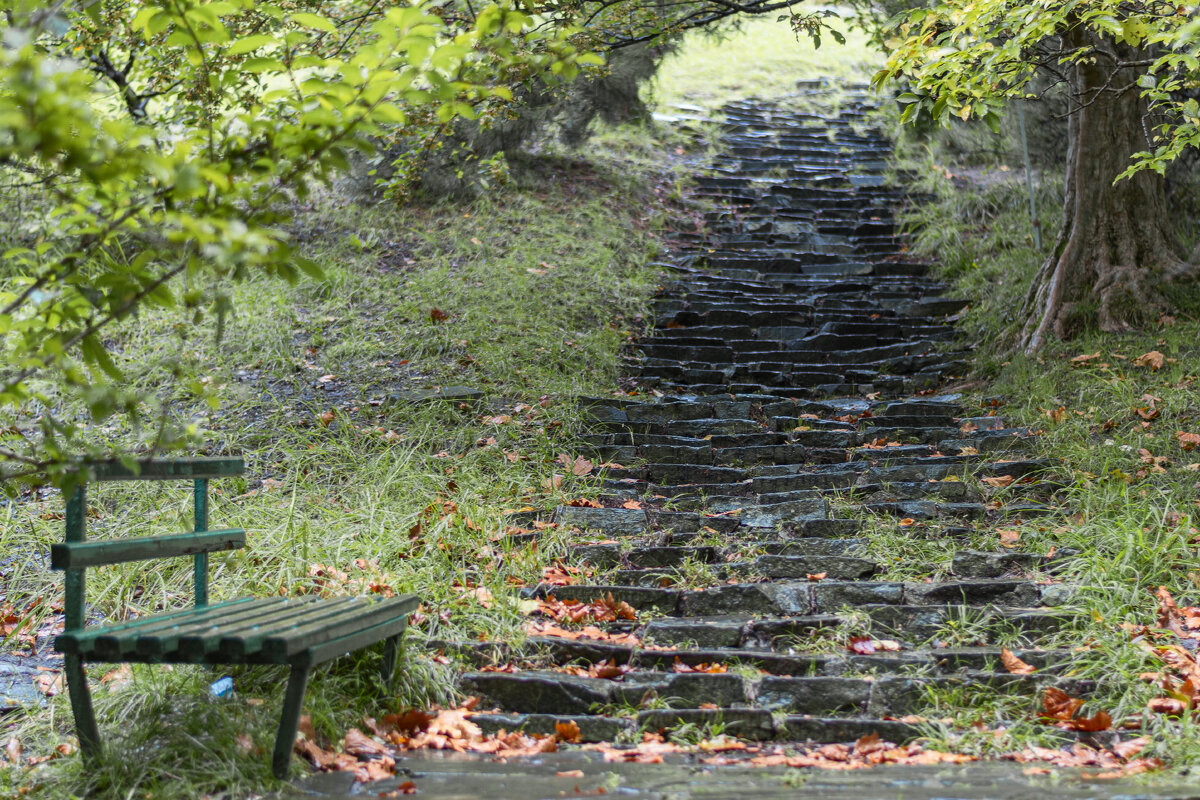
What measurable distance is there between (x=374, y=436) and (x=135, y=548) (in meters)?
3.05

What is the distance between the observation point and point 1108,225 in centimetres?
721

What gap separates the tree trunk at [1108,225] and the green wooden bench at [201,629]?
600 cm

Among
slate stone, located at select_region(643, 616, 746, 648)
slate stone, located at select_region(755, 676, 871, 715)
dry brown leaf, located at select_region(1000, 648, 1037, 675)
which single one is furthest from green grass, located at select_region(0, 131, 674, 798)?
dry brown leaf, located at select_region(1000, 648, 1037, 675)

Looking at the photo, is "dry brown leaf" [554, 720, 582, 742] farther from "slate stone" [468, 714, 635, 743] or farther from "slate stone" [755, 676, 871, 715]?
"slate stone" [755, 676, 871, 715]

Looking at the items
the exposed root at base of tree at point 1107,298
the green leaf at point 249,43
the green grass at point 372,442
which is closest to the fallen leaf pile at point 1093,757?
the green grass at point 372,442

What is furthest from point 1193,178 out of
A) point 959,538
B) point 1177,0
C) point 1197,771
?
point 1197,771

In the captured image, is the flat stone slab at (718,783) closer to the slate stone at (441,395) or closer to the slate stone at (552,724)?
the slate stone at (552,724)

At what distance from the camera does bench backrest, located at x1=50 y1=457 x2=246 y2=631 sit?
109 inches

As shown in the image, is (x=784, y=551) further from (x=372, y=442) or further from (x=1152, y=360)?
(x=1152, y=360)

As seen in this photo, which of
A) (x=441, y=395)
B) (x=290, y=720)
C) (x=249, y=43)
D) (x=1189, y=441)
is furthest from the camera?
(x=441, y=395)

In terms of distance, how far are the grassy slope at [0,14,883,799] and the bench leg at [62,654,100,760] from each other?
0.06 metres

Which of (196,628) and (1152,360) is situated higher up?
(1152,360)

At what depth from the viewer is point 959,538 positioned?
4652 mm

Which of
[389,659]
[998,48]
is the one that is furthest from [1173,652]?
[998,48]
